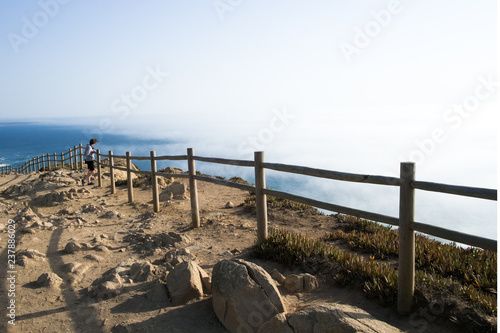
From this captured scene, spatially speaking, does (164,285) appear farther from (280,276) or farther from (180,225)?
(180,225)

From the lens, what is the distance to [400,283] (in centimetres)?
332

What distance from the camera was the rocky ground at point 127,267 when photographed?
338 centimetres

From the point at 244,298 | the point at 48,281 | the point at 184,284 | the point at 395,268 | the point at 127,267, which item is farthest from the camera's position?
the point at 127,267

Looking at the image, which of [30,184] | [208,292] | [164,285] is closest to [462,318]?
[208,292]

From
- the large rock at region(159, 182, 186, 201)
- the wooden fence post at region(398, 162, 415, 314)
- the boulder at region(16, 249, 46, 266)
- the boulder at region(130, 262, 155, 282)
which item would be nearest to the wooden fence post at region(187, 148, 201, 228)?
the boulder at region(130, 262, 155, 282)

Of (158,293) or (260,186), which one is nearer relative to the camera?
(158,293)

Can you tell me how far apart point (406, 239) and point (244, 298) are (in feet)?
5.33

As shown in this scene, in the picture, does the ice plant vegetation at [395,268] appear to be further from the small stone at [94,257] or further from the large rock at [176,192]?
the large rock at [176,192]

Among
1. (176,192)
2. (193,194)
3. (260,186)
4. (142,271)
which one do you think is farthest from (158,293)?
(176,192)

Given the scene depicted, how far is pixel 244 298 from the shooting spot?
321cm

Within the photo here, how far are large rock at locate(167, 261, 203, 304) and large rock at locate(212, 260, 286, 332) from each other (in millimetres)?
422

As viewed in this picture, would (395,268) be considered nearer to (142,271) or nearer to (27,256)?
(142,271)

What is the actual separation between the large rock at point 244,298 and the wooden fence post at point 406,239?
3.85 feet

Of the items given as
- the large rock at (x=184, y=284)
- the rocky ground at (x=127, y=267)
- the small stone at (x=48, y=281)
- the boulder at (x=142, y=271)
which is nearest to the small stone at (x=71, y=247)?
the rocky ground at (x=127, y=267)
